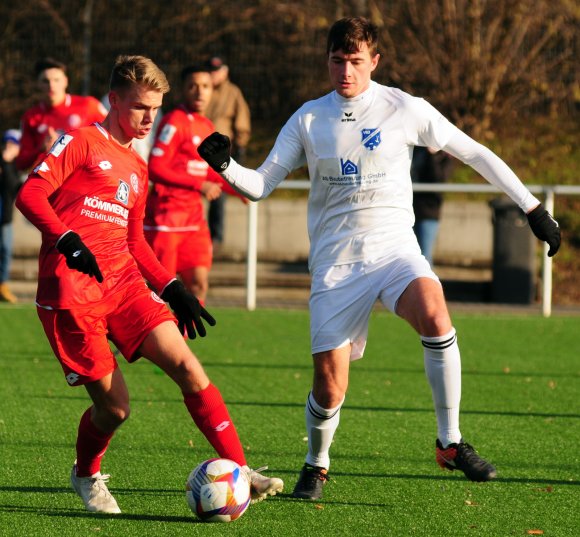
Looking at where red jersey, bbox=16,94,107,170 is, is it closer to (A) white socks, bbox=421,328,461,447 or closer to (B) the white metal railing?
(B) the white metal railing

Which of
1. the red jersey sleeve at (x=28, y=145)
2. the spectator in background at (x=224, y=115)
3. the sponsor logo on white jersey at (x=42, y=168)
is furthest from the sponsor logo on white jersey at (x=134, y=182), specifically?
the spectator in background at (x=224, y=115)

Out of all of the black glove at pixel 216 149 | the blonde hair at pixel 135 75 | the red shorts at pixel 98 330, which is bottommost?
the red shorts at pixel 98 330

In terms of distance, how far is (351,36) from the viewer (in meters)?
5.69

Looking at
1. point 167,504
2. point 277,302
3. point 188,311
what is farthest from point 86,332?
point 277,302

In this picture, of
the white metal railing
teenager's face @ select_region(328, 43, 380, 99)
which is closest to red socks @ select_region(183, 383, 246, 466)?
teenager's face @ select_region(328, 43, 380, 99)

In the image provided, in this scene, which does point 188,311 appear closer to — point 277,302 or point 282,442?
point 282,442

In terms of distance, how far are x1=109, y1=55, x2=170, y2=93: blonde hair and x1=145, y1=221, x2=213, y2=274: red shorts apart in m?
4.26

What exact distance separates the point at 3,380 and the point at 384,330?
4.66 metres

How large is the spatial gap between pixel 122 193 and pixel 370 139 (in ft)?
3.78

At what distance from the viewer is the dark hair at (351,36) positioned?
18.7 ft

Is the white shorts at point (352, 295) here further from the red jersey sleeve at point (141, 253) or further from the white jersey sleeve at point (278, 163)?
the red jersey sleeve at point (141, 253)

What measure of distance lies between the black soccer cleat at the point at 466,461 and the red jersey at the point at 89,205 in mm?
1433

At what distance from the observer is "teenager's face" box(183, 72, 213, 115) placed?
9672mm

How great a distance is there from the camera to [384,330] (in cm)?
1262
